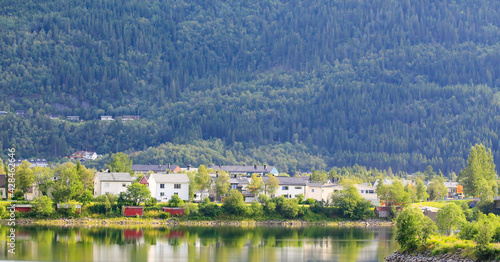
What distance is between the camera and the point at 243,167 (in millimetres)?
185625

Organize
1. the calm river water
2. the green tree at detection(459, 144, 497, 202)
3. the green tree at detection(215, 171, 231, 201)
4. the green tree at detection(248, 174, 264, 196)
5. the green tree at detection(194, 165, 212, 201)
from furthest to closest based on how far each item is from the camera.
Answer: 1. the green tree at detection(459, 144, 497, 202)
2. the green tree at detection(248, 174, 264, 196)
3. the green tree at detection(215, 171, 231, 201)
4. the green tree at detection(194, 165, 212, 201)
5. the calm river water

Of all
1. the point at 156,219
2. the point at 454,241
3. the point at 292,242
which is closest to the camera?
the point at 454,241

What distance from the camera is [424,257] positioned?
2613 inches

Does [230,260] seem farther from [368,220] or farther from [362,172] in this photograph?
[362,172]

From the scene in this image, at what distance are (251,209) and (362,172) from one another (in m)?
77.6

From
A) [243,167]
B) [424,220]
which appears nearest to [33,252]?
[424,220]

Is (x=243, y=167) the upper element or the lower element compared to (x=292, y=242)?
upper

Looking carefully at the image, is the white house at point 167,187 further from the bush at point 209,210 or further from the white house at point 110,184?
the bush at point 209,210

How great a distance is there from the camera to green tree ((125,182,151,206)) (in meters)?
106

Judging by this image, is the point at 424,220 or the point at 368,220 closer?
the point at 424,220

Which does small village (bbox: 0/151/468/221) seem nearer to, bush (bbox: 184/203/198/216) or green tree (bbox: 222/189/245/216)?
bush (bbox: 184/203/198/216)

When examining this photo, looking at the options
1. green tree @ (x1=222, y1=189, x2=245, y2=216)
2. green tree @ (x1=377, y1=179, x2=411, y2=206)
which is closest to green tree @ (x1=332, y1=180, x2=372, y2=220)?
green tree @ (x1=377, y1=179, x2=411, y2=206)

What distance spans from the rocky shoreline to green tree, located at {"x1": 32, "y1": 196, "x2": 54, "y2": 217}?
44977mm

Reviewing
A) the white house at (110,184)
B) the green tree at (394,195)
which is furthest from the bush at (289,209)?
the white house at (110,184)
